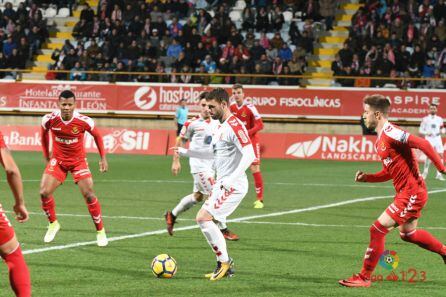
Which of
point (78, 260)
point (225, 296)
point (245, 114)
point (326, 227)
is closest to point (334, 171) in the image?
point (245, 114)

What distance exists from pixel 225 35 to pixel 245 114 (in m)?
18.7

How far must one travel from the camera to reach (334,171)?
27.9 m

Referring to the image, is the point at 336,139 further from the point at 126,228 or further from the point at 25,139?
the point at 126,228

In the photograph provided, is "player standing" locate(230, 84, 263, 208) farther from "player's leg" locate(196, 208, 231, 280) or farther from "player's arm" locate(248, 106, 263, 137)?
"player's leg" locate(196, 208, 231, 280)

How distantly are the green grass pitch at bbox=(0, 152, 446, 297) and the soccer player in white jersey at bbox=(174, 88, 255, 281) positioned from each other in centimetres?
36

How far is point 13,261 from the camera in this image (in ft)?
24.6

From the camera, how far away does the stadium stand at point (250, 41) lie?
34688 mm

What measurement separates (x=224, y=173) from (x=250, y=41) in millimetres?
26190

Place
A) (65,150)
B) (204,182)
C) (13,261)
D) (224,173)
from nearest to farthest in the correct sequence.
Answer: (13,261)
(224,173)
(65,150)
(204,182)

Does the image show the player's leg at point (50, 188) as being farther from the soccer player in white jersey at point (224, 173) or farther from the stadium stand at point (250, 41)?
the stadium stand at point (250, 41)

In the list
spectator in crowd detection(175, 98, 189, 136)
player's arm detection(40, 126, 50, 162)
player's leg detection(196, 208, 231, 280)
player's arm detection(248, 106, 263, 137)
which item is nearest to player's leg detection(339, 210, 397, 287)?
player's leg detection(196, 208, 231, 280)

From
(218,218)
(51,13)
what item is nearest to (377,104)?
(218,218)

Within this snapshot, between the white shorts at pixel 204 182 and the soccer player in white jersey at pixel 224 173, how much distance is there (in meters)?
3.70

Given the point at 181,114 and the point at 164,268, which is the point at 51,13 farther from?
the point at 164,268
